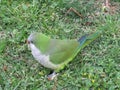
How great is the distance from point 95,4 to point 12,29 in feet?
3.79

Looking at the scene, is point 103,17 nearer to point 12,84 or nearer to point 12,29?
point 12,29

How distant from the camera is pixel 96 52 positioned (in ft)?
13.6

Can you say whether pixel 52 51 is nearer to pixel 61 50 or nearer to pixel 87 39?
pixel 61 50

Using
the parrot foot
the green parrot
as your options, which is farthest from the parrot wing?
the parrot foot

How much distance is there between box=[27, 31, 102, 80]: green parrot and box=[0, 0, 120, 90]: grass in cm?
17

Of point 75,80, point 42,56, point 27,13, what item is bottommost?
point 75,80

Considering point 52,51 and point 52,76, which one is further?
point 52,76

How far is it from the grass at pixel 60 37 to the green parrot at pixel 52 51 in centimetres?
17

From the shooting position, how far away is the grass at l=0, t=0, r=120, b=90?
12.4 feet

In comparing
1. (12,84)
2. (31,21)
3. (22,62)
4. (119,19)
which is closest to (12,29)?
(31,21)

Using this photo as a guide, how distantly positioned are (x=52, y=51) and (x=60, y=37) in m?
0.64

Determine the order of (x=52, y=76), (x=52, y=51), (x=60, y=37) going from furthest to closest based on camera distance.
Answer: (x=60, y=37)
(x=52, y=76)
(x=52, y=51)

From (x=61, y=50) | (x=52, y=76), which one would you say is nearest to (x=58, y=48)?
(x=61, y=50)

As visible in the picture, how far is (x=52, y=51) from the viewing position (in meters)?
3.70
